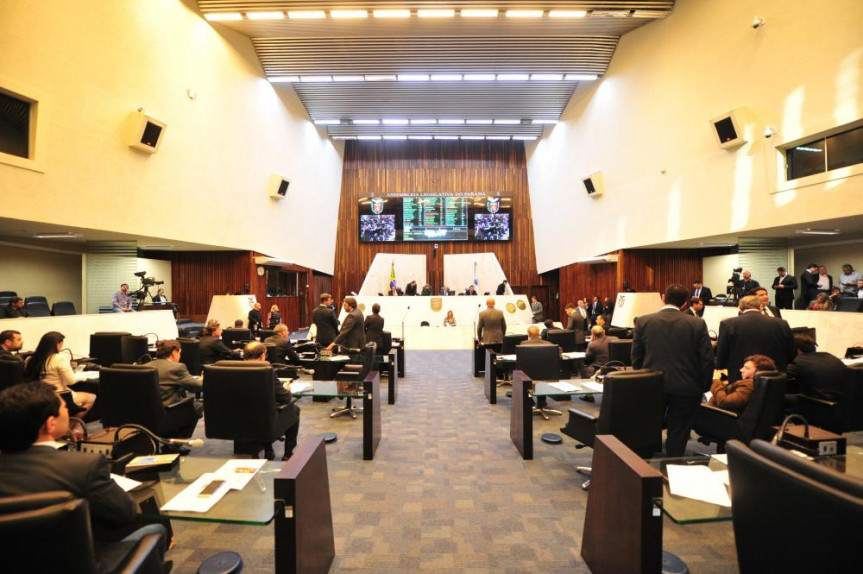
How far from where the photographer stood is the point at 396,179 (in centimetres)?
1920

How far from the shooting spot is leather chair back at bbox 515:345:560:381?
483 cm

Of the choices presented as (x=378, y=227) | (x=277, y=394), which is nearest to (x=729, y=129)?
(x=277, y=394)

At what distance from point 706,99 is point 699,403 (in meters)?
8.85

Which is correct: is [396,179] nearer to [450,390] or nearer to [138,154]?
[138,154]

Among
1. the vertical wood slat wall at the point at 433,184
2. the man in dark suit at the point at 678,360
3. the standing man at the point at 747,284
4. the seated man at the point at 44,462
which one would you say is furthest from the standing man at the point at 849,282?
the seated man at the point at 44,462

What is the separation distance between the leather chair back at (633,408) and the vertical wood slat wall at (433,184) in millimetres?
16143

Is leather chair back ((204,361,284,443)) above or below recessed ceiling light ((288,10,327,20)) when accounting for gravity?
below

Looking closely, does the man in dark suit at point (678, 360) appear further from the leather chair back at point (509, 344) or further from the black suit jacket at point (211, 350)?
the black suit jacket at point (211, 350)

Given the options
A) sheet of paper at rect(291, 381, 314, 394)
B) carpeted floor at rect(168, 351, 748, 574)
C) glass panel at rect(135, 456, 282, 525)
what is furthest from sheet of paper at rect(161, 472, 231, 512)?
sheet of paper at rect(291, 381, 314, 394)

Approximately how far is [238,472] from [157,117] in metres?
9.56

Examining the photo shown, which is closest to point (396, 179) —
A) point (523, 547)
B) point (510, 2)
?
point (510, 2)

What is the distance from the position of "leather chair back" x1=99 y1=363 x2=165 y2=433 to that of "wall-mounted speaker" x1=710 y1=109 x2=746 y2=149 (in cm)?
1060

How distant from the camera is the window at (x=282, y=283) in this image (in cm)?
1363

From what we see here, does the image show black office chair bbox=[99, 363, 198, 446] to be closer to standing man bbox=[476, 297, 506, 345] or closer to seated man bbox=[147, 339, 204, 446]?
seated man bbox=[147, 339, 204, 446]
